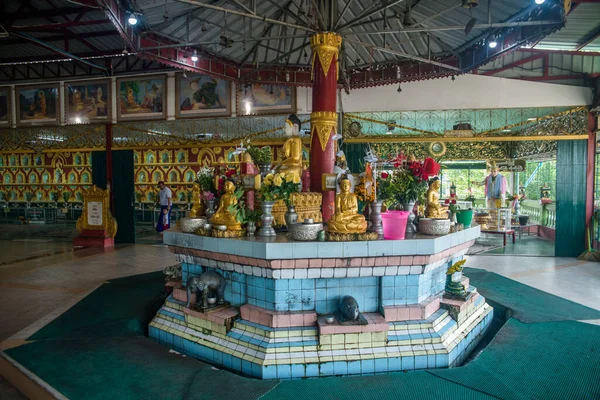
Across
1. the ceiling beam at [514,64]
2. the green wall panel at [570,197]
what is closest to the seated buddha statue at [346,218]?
the green wall panel at [570,197]

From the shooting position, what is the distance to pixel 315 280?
363 centimetres

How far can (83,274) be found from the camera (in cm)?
712

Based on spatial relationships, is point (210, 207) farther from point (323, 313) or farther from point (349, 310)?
point (349, 310)

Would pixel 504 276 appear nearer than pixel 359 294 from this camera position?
No

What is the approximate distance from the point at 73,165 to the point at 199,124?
6323mm

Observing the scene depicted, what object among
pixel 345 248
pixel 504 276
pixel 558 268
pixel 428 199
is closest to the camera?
pixel 345 248

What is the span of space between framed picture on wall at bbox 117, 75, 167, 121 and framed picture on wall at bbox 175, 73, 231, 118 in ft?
1.44

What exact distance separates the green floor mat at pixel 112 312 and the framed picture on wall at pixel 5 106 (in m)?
9.25

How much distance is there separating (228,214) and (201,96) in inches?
305

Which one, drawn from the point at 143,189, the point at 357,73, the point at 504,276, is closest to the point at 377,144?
the point at 357,73

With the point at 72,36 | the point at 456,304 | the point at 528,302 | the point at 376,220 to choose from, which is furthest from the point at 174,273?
the point at 72,36

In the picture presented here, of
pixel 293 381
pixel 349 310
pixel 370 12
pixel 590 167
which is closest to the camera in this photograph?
pixel 293 381

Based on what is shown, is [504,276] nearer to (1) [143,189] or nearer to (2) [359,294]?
(2) [359,294]

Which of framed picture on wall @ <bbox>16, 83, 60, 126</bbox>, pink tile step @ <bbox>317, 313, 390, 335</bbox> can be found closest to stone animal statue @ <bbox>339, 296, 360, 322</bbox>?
pink tile step @ <bbox>317, 313, 390, 335</bbox>
